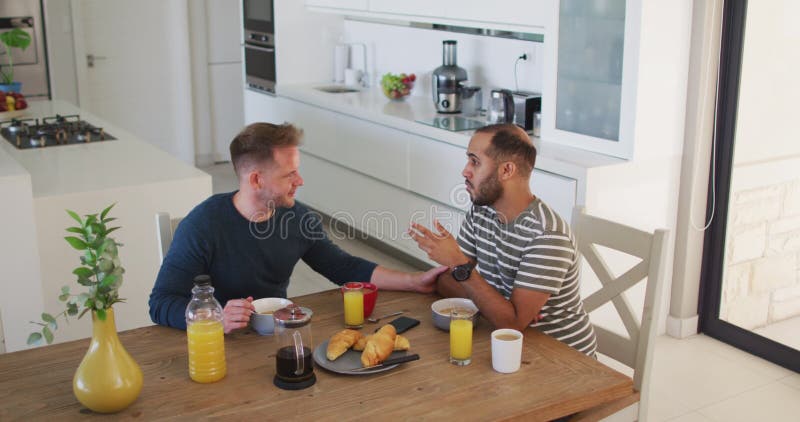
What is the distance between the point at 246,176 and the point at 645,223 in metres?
1.90

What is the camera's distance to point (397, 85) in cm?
498

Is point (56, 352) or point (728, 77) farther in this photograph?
point (728, 77)

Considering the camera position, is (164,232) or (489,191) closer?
(489,191)

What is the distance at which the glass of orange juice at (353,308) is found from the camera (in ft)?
6.75

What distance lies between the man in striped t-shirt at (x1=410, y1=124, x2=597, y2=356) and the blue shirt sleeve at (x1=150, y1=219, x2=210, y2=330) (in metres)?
0.55

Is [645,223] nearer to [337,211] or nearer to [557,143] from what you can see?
[557,143]

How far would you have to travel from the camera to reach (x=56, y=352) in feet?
6.27

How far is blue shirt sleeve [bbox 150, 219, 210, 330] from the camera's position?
2.04m

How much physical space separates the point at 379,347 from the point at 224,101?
5.48 meters

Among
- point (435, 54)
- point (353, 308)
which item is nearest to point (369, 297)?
point (353, 308)

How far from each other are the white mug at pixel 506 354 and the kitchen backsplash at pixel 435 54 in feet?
8.89

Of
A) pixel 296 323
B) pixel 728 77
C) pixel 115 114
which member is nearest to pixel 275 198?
pixel 296 323

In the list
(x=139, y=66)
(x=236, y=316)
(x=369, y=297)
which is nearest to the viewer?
(x=236, y=316)

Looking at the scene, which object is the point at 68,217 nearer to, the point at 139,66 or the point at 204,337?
the point at 204,337
